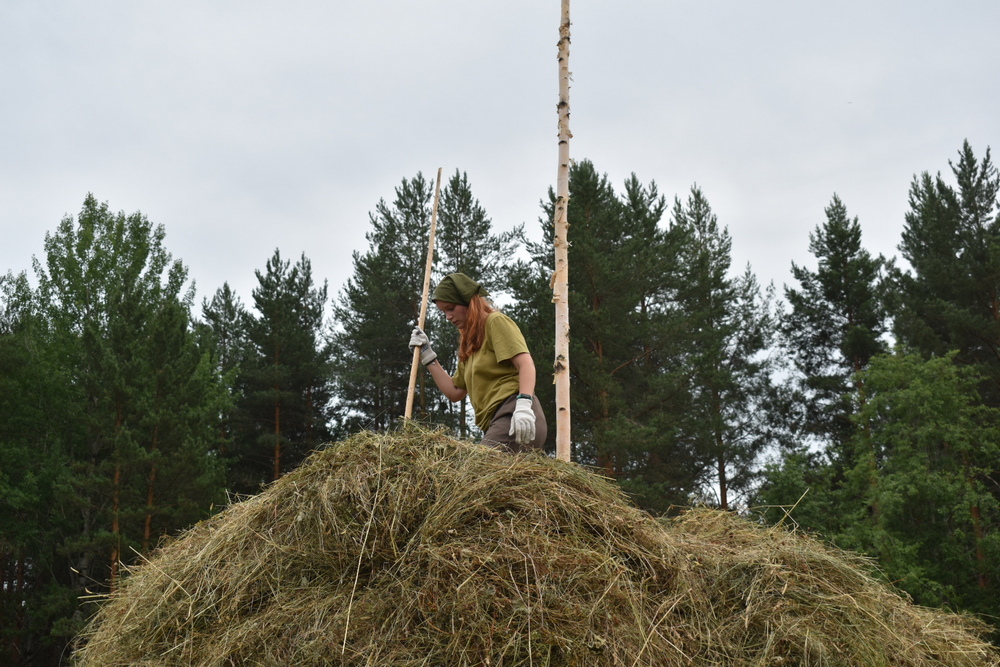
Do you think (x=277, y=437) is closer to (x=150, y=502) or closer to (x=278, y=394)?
(x=278, y=394)

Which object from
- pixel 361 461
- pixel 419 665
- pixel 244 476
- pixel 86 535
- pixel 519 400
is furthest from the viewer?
pixel 244 476

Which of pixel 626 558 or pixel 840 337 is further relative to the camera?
pixel 840 337

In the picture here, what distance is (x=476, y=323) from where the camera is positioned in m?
4.26

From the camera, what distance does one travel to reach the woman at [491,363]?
400cm

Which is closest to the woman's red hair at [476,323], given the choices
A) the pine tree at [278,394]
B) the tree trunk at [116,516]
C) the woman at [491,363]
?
the woman at [491,363]

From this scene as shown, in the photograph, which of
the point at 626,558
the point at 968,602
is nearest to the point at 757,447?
the point at 968,602

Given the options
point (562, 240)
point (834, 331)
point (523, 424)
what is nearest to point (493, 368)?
point (523, 424)

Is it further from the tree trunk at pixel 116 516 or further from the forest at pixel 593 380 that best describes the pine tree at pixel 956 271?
the tree trunk at pixel 116 516

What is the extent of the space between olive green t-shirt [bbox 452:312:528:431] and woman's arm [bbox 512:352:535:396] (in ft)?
0.09

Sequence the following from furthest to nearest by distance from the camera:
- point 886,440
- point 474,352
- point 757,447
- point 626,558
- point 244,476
Result: point 757,447, point 244,476, point 886,440, point 474,352, point 626,558

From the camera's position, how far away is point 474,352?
4359 millimetres

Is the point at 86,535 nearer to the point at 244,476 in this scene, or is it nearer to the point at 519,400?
the point at 244,476

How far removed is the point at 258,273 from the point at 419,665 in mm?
24988

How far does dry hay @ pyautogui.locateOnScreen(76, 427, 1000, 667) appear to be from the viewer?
96.4 inches
